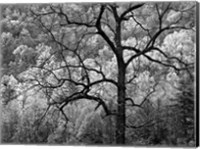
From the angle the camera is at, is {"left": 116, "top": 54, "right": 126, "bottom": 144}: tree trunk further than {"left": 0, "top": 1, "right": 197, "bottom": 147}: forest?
Yes

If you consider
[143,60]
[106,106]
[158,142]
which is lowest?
[158,142]

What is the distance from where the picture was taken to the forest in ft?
19.2

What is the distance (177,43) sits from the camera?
231 inches

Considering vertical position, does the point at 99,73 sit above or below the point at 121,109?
above

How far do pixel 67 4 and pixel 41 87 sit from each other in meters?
1.03

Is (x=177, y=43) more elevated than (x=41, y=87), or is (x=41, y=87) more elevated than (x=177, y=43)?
(x=177, y=43)

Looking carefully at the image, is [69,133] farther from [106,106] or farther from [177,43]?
[177,43]

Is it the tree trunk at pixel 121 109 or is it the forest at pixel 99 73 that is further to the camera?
the tree trunk at pixel 121 109

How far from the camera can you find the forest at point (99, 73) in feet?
19.2

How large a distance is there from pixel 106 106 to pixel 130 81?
0.40m

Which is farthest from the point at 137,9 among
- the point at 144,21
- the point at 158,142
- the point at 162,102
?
the point at 158,142

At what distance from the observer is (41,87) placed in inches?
242

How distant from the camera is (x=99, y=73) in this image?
6039 mm

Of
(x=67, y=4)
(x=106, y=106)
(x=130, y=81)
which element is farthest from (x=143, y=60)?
(x=67, y=4)
